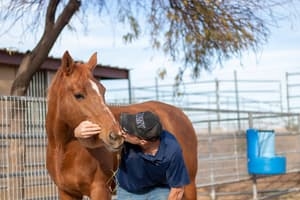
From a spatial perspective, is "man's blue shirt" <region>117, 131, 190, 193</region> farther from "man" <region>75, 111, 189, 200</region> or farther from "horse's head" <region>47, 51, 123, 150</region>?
"horse's head" <region>47, 51, 123, 150</region>

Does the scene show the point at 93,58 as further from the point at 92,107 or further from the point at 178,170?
the point at 178,170

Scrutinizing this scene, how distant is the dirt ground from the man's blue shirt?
21.3 feet

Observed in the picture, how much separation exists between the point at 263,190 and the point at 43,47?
6.09m

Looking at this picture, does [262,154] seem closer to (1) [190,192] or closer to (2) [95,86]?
(1) [190,192]

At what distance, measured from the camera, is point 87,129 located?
4082 millimetres

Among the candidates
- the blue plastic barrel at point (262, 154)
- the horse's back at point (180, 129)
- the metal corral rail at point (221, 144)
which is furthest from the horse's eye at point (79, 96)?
the blue plastic barrel at point (262, 154)

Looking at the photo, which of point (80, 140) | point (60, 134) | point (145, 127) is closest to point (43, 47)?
point (60, 134)

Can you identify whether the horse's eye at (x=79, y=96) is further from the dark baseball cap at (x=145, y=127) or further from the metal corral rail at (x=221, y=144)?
the metal corral rail at (x=221, y=144)

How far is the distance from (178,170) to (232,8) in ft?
19.1

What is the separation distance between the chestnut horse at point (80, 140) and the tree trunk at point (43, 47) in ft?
11.2

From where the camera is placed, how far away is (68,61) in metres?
4.38

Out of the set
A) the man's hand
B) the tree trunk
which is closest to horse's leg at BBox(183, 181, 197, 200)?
the man's hand

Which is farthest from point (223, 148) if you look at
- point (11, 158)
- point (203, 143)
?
point (11, 158)

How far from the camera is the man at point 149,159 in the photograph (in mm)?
4125
